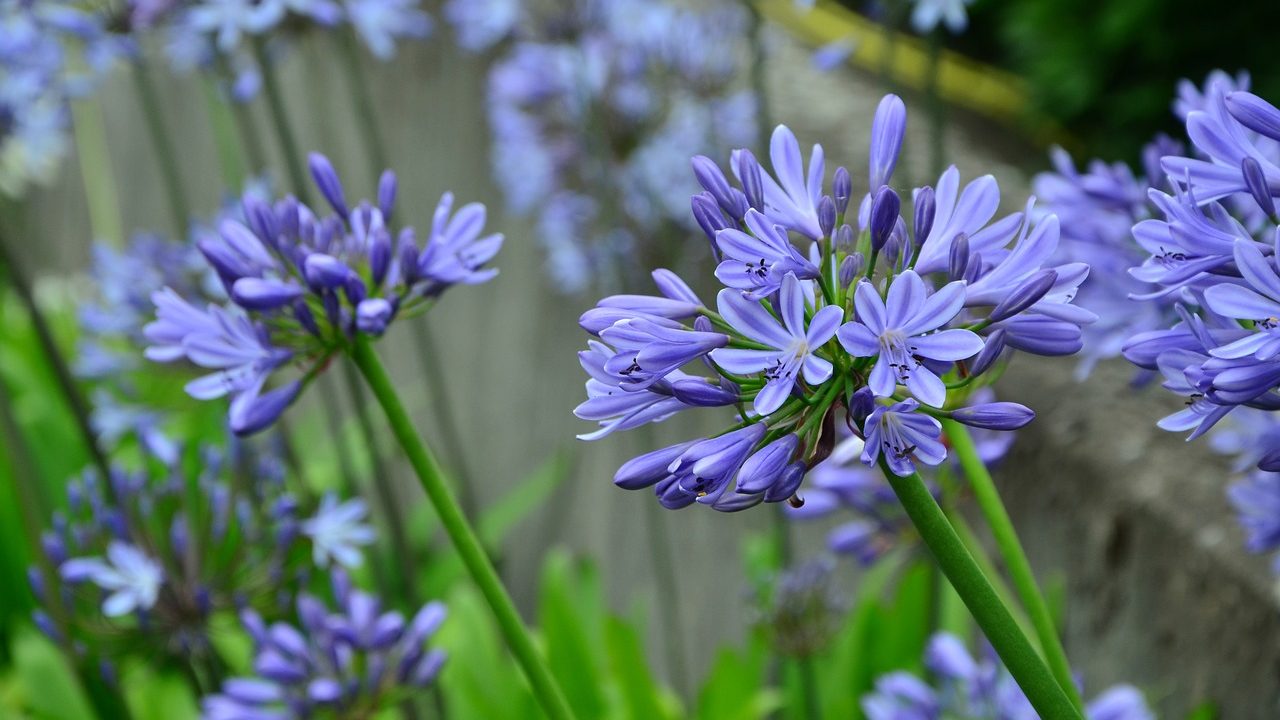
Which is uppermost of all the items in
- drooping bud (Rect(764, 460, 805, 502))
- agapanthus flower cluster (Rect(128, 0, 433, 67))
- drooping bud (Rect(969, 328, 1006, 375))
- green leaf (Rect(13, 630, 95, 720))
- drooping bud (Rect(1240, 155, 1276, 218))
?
agapanthus flower cluster (Rect(128, 0, 433, 67))

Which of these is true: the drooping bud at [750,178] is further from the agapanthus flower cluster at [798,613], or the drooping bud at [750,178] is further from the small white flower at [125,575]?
the small white flower at [125,575]

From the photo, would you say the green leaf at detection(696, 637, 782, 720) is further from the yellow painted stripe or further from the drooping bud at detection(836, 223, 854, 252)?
the yellow painted stripe

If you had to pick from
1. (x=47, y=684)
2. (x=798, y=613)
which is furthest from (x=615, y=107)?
(x=47, y=684)

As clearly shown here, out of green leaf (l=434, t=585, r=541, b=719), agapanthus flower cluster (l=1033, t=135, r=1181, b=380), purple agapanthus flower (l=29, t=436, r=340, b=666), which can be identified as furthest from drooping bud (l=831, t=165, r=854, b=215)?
green leaf (l=434, t=585, r=541, b=719)

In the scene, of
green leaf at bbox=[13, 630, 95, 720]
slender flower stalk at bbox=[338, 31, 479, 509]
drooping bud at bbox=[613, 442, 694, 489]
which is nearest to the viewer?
drooping bud at bbox=[613, 442, 694, 489]

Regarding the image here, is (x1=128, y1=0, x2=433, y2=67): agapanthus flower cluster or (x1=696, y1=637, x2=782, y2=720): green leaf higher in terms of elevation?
(x1=128, y1=0, x2=433, y2=67): agapanthus flower cluster

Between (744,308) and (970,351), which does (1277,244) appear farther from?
(744,308)

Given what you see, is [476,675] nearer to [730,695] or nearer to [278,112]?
[730,695]
